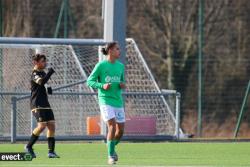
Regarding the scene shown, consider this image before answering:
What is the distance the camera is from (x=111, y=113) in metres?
18.6

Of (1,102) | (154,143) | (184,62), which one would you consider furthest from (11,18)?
(154,143)

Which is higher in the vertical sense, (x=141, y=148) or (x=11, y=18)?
(x=11, y=18)

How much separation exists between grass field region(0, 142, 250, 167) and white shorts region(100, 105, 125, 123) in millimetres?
713

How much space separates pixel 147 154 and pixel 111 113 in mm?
2720

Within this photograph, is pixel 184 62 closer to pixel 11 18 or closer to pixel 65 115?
pixel 11 18

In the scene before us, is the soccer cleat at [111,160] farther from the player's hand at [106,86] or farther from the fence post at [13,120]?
the fence post at [13,120]

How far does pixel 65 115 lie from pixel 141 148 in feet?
13.5

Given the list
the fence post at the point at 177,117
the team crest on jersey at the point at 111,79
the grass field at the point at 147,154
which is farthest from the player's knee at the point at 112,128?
the fence post at the point at 177,117

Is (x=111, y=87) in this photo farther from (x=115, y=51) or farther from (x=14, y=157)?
(x=14, y=157)

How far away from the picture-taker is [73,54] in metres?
28.2

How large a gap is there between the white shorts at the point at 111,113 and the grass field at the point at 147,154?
71cm

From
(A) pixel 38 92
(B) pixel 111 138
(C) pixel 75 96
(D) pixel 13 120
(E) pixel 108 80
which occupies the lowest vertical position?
(D) pixel 13 120

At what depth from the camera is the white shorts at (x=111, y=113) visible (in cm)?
1861

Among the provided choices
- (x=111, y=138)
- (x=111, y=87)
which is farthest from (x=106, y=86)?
(x=111, y=138)
